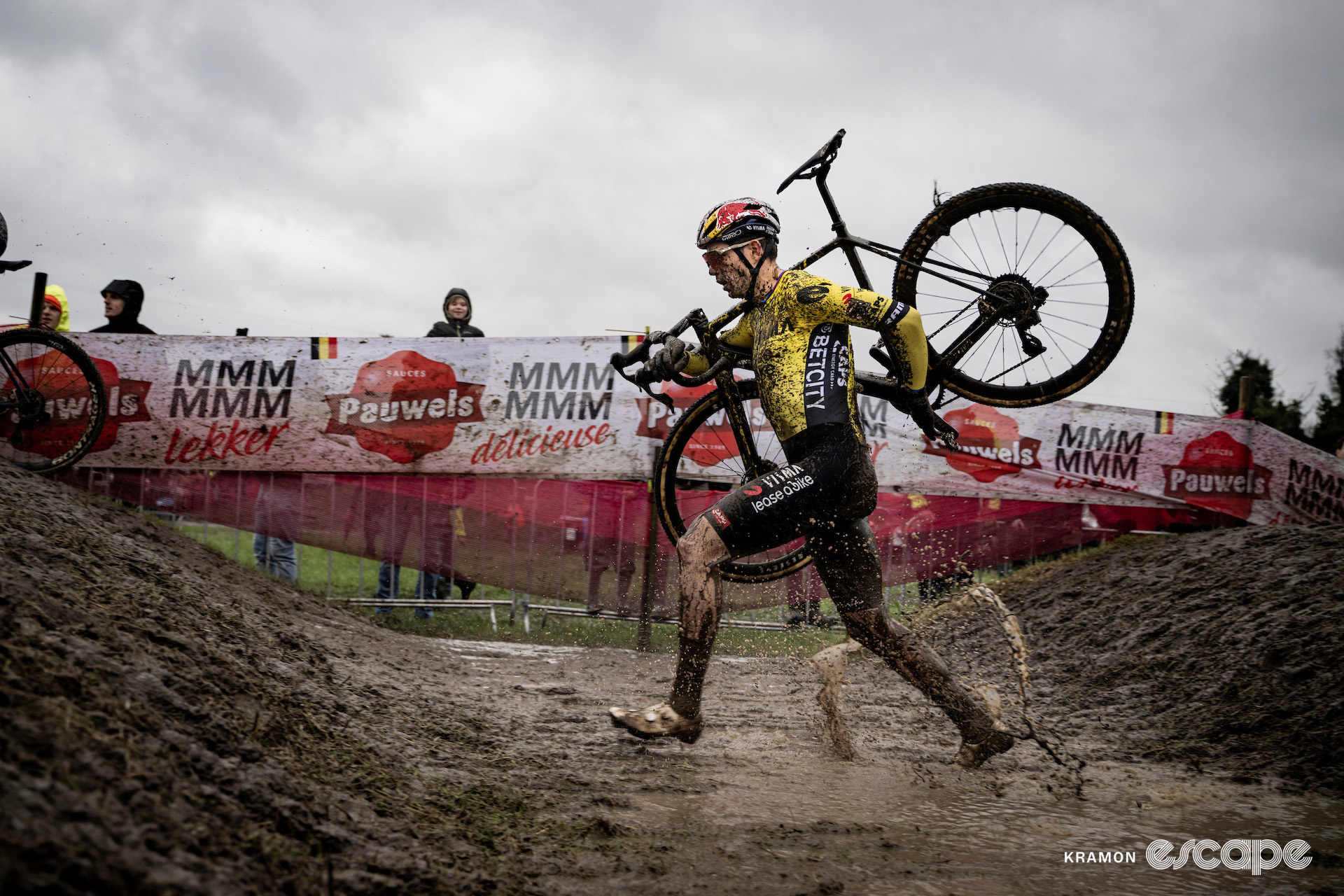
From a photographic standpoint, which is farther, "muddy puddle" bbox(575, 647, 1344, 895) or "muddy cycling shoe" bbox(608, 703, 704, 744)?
"muddy cycling shoe" bbox(608, 703, 704, 744)

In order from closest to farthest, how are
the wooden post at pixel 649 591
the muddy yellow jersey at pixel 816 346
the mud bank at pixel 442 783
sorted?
1. the mud bank at pixel 442 783
2. the muddy yellow jersey at pixel 816 346
3. the wooden post at pixel 649 591

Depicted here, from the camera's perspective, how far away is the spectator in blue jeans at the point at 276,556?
8430 mm

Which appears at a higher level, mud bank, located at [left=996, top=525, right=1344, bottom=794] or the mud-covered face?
the mud-covered face

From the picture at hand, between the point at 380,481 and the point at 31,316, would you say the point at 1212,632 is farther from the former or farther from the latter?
the point at 31,316

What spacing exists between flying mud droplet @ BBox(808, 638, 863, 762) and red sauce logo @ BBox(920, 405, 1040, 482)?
448cm

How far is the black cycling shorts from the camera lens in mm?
3928

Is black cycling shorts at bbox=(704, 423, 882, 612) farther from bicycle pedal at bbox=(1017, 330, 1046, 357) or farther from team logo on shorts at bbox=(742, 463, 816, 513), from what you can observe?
bicycle pedal at bbox=(1017, 330, 1046, 357)

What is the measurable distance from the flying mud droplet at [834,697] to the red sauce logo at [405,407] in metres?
4.78

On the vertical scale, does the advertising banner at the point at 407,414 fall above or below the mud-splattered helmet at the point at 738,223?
below

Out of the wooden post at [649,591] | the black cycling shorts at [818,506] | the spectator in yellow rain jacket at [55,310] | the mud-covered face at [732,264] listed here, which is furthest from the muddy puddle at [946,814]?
the spectator in yellow rain jacket at [55,310]

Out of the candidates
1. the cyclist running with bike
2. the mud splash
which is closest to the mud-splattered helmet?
the cyclist running with bike

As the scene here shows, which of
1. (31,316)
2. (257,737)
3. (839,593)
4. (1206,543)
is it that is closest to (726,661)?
(839,593)

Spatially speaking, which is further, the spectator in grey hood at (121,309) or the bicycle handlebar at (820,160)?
the spectator in grey hood at (121,309)

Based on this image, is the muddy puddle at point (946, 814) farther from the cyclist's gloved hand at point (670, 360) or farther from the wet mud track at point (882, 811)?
the cyclist's gloved hand at point (670, 360)
